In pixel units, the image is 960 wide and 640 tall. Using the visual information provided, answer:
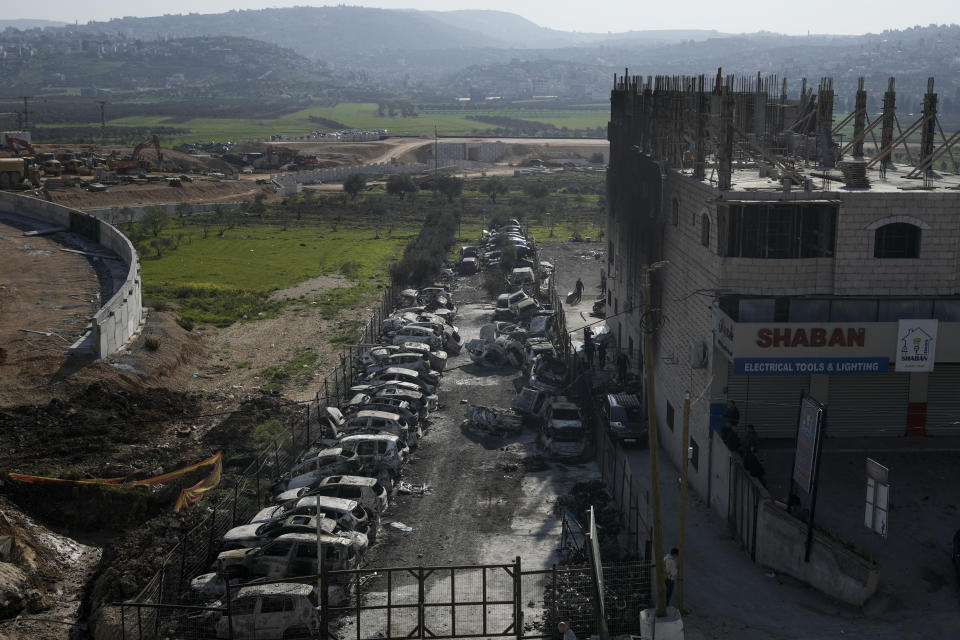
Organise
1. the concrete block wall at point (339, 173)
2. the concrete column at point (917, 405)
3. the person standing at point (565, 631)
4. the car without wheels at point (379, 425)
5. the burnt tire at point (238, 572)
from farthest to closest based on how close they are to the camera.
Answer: the concrete block wall at point (339, 173)
the car without wheels at point (379, 425)
the concrete column at point (917, 405)
the burnt tire at point (238, 572)
the person standing at point (565, 631)

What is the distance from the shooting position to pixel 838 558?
712 inches

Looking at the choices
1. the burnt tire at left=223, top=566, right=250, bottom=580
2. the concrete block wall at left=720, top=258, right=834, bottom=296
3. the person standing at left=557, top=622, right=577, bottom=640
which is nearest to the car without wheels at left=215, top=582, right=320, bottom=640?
the burnt tire at left=223, top=566, right=250, bottom=580

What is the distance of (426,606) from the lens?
55.6ft

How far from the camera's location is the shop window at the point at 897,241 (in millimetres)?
22097

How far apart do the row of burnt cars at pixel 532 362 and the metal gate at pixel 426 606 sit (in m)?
7.94

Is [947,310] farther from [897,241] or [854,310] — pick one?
[854,310]

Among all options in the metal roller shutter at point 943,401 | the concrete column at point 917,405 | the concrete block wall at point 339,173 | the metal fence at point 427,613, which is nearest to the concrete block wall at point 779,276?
the concrete column at point 917,405

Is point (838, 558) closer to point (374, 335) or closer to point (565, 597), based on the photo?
point (565, 597)

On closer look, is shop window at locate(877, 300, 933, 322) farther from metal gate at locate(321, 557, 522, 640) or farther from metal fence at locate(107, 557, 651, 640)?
metal gate at locate(321, 557, 522, 640)

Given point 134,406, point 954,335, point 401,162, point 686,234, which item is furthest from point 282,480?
point 401,162

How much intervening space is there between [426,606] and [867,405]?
1251cm

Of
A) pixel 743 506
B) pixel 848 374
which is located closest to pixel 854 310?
pixel 848 374

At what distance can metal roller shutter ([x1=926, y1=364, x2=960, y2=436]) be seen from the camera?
23.2m

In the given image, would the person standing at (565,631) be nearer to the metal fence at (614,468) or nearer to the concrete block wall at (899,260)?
the metal fence at (614,468)
